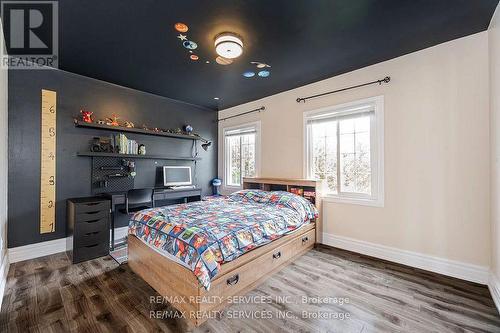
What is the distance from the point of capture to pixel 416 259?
8.45ft

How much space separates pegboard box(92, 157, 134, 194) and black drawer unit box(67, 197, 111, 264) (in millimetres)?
474

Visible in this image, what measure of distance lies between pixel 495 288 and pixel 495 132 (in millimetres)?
1409

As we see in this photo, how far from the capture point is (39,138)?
2.95 metres

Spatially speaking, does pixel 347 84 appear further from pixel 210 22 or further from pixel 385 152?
pixel 210 22

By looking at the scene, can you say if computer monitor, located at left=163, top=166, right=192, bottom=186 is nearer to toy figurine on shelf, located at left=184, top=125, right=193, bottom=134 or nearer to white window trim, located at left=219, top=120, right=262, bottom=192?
toy figurine on shelf, located at left=184, top=125, right=193, bottom=134

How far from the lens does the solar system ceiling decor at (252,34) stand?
189cm

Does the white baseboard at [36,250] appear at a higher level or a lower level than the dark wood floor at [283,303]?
higher

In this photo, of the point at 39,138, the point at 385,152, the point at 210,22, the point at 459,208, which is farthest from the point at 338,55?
the point at 39,138

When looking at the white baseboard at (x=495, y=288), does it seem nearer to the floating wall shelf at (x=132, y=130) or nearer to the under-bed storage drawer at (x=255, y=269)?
the under-bed storage drawer at (x=255, y=269)

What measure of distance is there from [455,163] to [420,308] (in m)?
1.56

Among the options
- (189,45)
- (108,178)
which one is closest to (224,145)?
(108,178)

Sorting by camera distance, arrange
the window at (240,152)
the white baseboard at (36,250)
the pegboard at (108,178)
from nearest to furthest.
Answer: the white baseboard at (36,250) < the pegboard at (108,178) < the window at (240,152)

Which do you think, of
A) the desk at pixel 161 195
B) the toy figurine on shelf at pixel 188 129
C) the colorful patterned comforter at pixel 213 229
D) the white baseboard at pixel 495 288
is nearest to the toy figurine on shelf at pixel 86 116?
the desk at pixel 161 195

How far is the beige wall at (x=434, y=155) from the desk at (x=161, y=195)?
8.77ft
